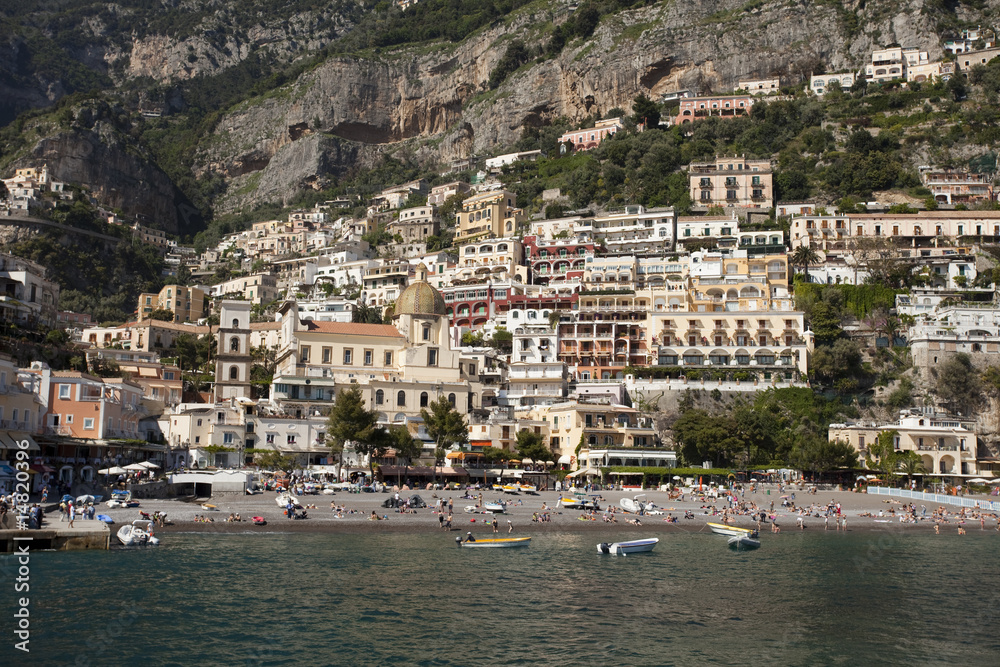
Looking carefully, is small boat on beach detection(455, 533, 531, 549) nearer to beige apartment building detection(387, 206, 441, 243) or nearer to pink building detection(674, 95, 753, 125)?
beige apartment building detection(387, 206, 441, 243)

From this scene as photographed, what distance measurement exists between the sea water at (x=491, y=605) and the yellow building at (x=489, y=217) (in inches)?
3571

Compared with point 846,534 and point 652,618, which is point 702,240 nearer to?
point 846,534

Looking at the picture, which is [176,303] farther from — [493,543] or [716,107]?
[493,543]

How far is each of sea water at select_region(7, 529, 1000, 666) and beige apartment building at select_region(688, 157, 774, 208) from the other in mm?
81760

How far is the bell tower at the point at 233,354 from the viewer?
80125 mm

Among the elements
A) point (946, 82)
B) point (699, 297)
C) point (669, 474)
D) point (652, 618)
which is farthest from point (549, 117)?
point (652, 618)

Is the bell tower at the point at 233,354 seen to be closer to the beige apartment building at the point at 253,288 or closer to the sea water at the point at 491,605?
the sea water at the point at 491,605

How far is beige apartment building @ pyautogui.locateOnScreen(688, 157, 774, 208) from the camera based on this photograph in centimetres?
12656

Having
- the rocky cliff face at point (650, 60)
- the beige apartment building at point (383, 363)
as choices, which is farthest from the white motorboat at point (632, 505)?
the rocky cliff face at point (650, 60)

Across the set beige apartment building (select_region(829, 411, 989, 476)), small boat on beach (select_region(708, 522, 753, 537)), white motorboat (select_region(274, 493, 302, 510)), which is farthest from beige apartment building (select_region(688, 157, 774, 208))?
white motorboat (select_region(274, 493, 302, 510))

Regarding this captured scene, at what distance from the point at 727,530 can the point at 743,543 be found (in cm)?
413

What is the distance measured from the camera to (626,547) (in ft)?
157

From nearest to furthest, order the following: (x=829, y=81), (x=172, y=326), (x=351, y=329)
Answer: (x=351, y=329)
(x=172, y=326)
(x=829, y=81)

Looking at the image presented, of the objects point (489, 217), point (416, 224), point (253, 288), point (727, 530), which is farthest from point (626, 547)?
point (416, 224)
